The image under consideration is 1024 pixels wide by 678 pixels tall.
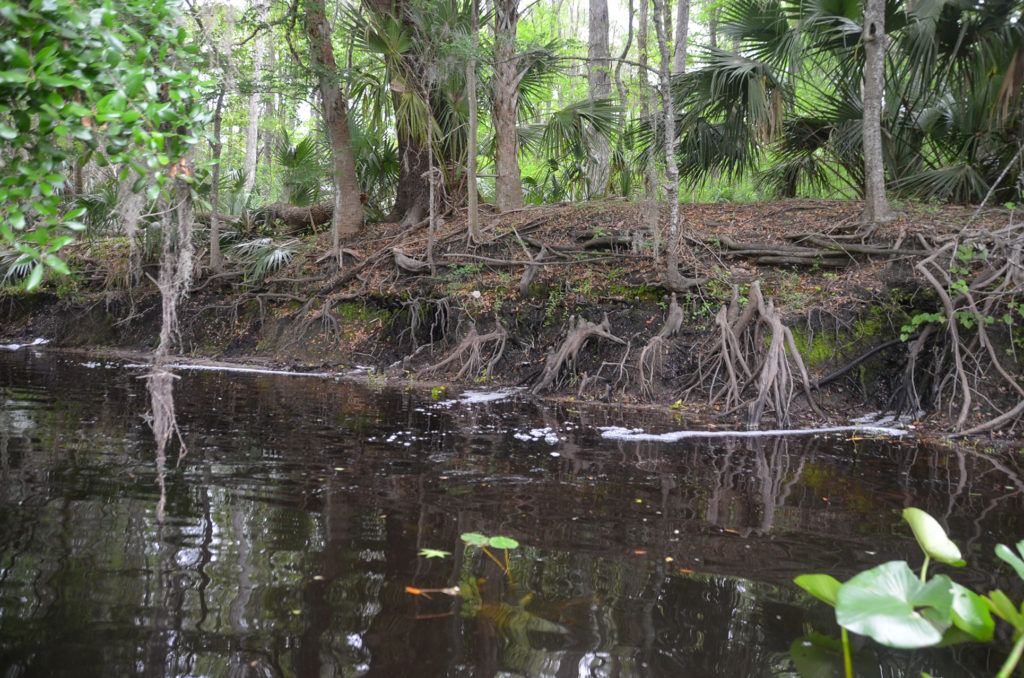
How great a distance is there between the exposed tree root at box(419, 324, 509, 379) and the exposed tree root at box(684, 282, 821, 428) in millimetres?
2520

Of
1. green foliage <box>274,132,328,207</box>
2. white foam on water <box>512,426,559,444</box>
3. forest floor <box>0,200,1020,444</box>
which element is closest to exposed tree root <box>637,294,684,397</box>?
forest floor <box>0,200,1020,444</box>

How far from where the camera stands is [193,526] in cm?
347

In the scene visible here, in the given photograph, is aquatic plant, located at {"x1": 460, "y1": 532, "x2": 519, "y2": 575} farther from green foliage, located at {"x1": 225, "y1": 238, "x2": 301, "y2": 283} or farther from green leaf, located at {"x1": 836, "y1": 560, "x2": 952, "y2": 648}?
green foliage, located at {"x1": 225, "y1": 238, "x2": 301, "y2": 283}

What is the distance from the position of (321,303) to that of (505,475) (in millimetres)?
7576

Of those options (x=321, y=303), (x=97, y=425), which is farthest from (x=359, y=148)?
(x=97, y=425)

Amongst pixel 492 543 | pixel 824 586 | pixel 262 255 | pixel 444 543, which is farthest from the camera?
pixel 262 255

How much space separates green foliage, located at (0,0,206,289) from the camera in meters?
2.30

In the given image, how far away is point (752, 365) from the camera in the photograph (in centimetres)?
745

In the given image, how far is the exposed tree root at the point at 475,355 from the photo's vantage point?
9016 mm

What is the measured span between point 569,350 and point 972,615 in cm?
628

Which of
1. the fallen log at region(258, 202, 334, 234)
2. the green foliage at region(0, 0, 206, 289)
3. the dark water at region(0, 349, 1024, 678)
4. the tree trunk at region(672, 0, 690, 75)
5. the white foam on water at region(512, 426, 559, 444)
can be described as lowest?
the dark water at region(0, 349, 1024, 678)

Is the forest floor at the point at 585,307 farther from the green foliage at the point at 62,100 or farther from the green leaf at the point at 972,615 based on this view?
the green foliage at the point at 62,100

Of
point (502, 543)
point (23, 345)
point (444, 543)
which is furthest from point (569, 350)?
point (23, 345)

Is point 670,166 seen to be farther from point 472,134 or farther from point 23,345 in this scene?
point 23,345
